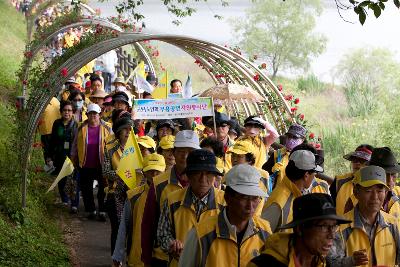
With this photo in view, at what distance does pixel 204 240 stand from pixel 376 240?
1416 millimetres

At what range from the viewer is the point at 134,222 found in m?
7.88

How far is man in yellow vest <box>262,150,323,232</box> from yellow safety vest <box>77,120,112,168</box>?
236 inches

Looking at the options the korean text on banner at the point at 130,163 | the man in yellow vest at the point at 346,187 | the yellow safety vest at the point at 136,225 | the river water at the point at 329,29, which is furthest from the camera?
the river water at the point at 329,29

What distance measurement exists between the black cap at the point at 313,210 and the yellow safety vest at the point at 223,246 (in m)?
0.62

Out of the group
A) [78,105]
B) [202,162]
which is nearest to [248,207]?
[202,162]

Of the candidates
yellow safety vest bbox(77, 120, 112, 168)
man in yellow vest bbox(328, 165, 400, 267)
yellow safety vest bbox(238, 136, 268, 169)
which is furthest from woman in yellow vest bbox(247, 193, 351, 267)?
yellow safety vest bbox(77, 120, 112, 168)

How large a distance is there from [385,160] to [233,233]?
8.42 ft

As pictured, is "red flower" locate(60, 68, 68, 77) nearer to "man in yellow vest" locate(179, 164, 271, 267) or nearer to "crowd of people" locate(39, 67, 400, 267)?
"crowd of people" locate(39, 67, 400, 267)

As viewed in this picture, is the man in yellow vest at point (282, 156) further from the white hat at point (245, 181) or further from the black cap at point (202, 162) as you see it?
the white hat at point (245, 181)

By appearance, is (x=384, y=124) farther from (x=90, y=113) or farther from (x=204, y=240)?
(x=204, y=240)

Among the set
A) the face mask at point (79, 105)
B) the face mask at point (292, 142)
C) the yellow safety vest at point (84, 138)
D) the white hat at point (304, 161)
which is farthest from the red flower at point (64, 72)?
the white hat at point (304, 161)

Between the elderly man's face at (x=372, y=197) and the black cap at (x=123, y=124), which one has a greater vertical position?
the black cap at (x=123, y=124)

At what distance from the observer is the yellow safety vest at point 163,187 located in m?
6.98

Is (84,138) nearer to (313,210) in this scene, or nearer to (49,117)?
(49,117)
